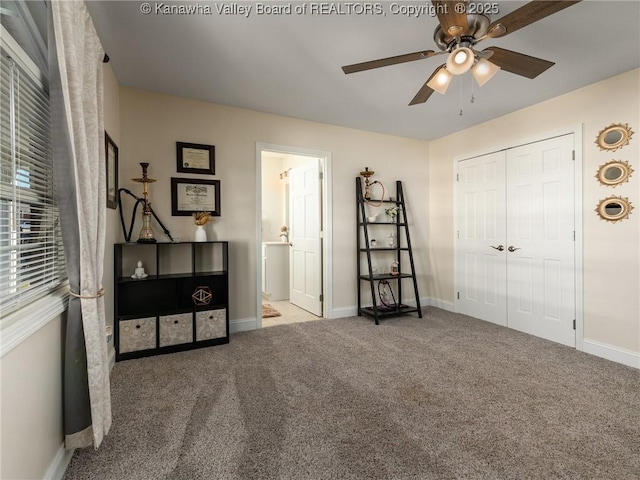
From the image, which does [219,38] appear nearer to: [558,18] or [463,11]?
[463,11]

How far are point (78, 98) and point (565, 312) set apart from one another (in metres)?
4.15

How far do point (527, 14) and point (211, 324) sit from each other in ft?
10.5

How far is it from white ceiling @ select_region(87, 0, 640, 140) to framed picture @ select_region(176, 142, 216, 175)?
49cm

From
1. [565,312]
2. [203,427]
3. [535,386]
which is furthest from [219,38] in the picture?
[565,312]

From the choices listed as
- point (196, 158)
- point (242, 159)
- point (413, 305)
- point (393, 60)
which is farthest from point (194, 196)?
point (413, 305)

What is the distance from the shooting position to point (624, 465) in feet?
5.11

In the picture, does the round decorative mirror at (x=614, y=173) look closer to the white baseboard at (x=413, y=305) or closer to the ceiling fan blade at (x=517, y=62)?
the ceiling fan blade at (x=517, y=62)

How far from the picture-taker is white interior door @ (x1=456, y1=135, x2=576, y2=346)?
3.23 m

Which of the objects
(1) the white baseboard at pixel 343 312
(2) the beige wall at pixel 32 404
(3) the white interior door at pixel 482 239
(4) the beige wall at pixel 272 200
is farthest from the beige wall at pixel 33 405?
(4) the beige wall at pixel 272 200

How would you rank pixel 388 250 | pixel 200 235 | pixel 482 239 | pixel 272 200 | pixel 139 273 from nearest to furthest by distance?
pixel 139 273
pixel 200 235
pixel 482 239
pixel 388 250
pixel 272 200

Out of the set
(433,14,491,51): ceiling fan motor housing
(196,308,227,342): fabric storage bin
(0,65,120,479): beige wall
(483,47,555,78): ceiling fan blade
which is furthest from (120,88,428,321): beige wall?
(483,47,555,78): ceiling fan blade

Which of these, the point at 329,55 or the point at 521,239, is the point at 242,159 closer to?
the point at 329,55

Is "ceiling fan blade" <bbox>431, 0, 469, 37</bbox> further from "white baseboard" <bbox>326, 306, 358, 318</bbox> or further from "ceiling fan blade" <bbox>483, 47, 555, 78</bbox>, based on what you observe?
"white baseboard" <bbox>326, 306, 358, 318</bbox>

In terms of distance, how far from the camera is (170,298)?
129 inches
